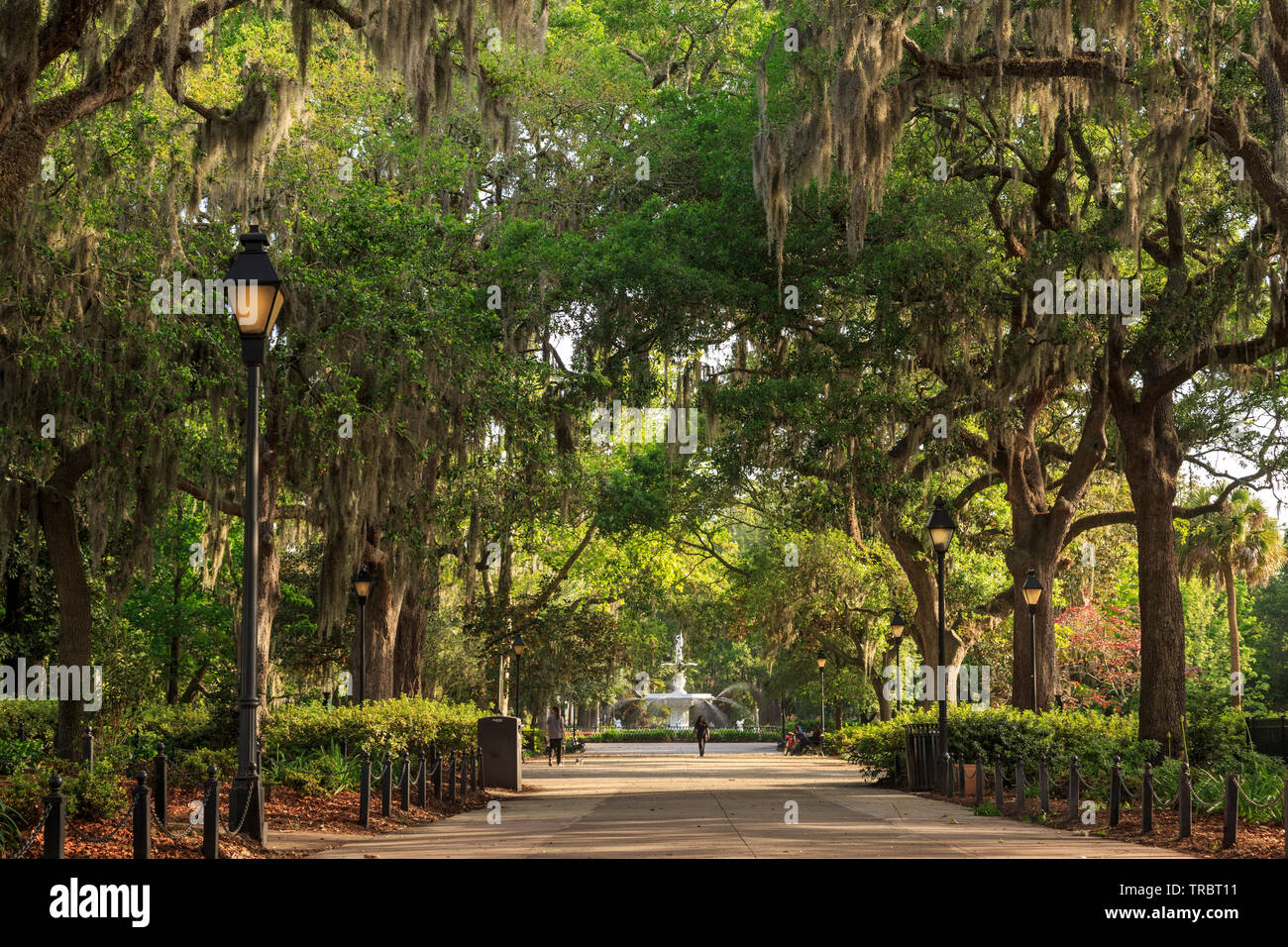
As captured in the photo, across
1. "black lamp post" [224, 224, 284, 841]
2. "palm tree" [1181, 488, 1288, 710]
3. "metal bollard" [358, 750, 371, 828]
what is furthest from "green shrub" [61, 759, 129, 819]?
"palm tree" [1181, 488, 1288, 710]

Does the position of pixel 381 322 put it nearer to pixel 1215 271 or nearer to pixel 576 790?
pixel 576 790

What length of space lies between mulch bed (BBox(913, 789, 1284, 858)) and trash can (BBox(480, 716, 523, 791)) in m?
9.29

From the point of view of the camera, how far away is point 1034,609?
26250 millimetres

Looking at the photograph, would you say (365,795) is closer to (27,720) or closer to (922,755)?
(922,755)

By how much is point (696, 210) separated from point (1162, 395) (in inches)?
382

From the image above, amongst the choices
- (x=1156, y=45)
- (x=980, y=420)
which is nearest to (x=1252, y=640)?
(x=980, y=420)

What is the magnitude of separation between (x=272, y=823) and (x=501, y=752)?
10472 millimetres

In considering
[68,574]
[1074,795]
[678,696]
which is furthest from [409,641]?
[678,696]

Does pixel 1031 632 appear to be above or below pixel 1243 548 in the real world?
below

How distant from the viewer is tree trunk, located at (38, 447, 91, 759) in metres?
22.5

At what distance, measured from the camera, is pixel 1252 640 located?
245 ft

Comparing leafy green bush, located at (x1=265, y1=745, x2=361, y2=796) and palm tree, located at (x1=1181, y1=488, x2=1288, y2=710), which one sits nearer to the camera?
leafy green bush, located at (x1=265, y1=745, x2=361, y2=796)

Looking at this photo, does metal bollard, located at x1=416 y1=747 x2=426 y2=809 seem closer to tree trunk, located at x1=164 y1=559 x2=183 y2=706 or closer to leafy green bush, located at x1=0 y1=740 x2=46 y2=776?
leafy green bush, located at x1=0 y1=740 x2=46 y2=776

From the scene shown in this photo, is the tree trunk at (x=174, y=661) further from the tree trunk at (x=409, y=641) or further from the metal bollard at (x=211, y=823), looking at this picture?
the metal bollard at (x=211, y=823)
